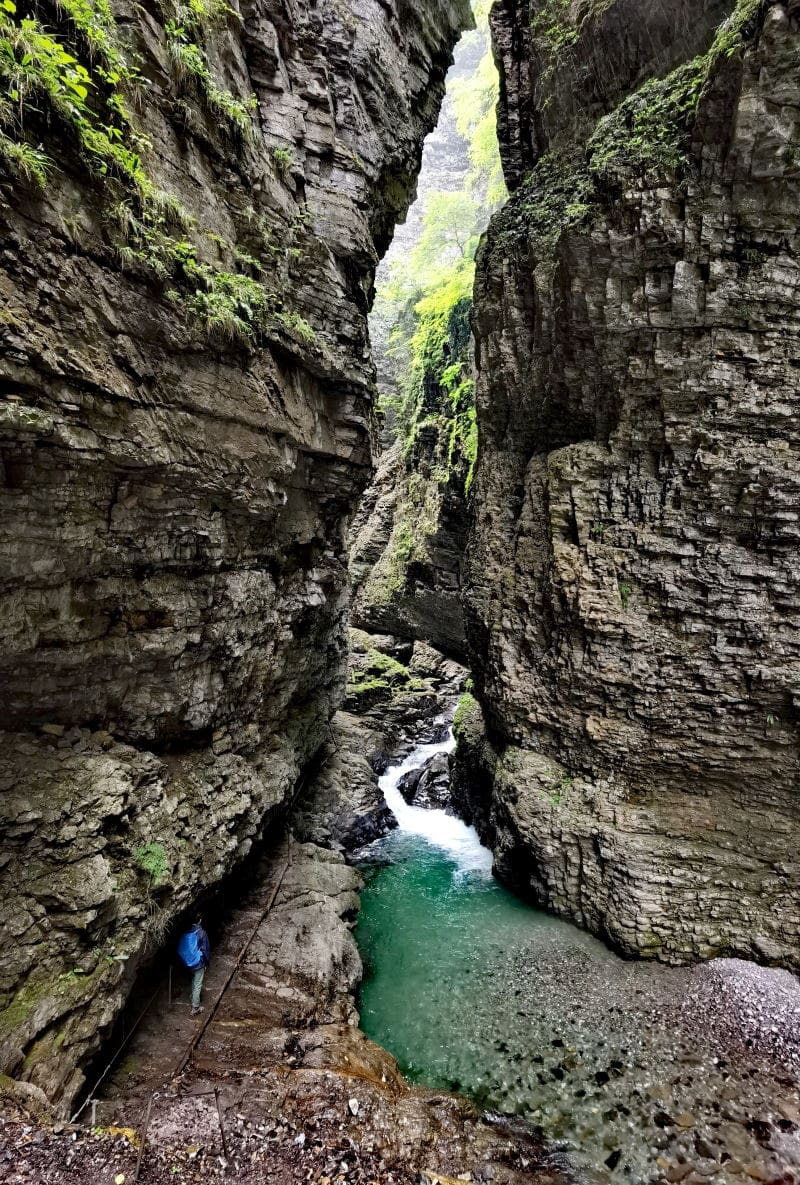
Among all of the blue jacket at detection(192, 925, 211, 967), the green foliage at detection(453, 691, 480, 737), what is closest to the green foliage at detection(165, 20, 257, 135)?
the blue jacket at detection(192, 925, 211, 967)

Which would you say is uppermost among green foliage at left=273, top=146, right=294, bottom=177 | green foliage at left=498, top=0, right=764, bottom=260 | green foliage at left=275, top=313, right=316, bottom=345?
green foliage at left=498, top=0, right=764, bottom=260

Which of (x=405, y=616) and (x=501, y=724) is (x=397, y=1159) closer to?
(x=501, y=724)

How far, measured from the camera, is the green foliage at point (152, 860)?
7.20 metres

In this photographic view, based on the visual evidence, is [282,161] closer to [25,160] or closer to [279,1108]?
[25,160]

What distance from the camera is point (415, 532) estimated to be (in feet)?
85.3

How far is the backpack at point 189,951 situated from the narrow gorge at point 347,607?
1.18ft

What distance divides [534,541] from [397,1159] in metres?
11.1

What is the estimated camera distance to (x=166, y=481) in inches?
290

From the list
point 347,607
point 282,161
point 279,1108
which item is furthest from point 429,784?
point 282,161

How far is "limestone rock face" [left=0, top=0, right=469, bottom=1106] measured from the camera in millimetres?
5840

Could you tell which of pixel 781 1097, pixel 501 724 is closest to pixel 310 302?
pixel 501 724

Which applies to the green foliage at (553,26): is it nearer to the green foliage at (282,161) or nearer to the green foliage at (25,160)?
the green foliage at (282,161)

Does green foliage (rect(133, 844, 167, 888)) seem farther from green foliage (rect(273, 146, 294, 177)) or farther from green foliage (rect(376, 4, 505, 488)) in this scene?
green foliage (rect(376, 4, 505, 488))

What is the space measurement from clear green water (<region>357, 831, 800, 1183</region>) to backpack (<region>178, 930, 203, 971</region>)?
10.3 feet
